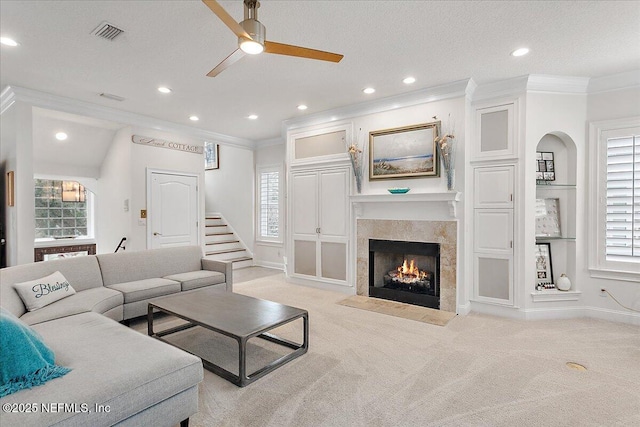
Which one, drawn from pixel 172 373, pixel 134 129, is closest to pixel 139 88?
pixel 134 129

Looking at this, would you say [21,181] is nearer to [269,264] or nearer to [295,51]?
[295,51]

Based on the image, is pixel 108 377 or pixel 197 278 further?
pixel 197 278

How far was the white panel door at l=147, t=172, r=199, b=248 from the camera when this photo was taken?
5.78 m

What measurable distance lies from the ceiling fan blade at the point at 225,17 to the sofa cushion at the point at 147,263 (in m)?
3.20

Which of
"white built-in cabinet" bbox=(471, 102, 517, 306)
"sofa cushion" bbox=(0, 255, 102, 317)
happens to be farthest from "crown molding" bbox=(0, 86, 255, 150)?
"white built-in cabinet" bbox=(471, 102, 517, 306)

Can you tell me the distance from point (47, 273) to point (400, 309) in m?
3.90

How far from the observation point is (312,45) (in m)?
3.12

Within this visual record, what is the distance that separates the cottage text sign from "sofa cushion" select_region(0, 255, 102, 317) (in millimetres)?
2490

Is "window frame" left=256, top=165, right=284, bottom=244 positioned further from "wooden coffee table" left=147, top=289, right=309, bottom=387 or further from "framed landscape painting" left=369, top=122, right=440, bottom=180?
"wooden coffee table" left=147, top=289, right=309, bottom=387

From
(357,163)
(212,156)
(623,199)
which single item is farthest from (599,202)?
(212,156)

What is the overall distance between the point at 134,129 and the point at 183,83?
2.05 metres

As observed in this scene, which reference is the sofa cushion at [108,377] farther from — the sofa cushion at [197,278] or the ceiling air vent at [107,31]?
the ceiling air vent at [107,31]

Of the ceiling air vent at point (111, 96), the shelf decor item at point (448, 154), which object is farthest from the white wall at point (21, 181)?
the shelf decor item at point (448, 154)

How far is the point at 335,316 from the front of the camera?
4043mm
